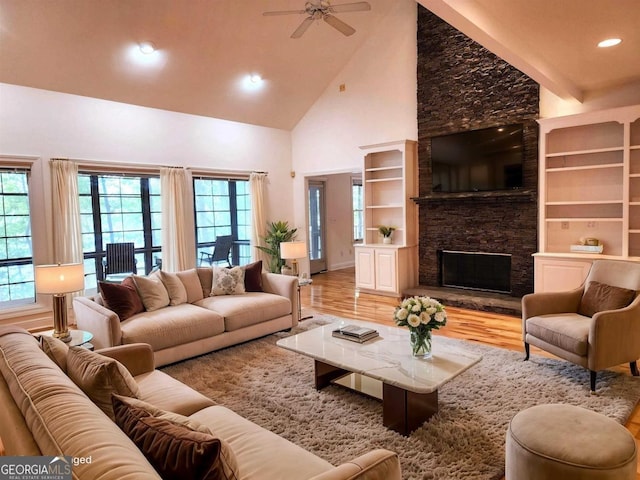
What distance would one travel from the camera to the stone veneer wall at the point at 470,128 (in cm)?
556

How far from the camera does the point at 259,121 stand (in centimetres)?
781

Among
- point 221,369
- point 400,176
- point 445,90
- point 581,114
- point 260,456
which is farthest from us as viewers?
point 400,176

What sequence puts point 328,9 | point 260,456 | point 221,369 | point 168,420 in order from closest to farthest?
point 168,420 → point 260,456 → point 221,369 → point 328,9

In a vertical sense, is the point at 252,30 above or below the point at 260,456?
above

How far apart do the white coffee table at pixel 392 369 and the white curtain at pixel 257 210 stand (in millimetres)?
4605

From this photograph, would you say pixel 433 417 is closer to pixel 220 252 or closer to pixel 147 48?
pixel 220 252

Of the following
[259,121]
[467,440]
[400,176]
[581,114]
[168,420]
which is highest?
[259,121]

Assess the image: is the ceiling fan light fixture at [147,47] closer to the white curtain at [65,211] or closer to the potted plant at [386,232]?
the white curtain at [65,211]

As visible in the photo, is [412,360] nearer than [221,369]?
Yes

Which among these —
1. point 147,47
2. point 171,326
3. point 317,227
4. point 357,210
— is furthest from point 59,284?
point 357,210

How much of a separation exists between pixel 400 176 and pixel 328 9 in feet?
10.2

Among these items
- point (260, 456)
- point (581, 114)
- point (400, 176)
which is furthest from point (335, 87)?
point (260, 456)

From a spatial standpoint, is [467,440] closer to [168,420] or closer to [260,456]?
[260,456]

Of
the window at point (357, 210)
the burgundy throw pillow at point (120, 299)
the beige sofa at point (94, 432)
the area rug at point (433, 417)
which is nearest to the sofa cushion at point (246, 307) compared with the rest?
the area rug at point (433, 417)
